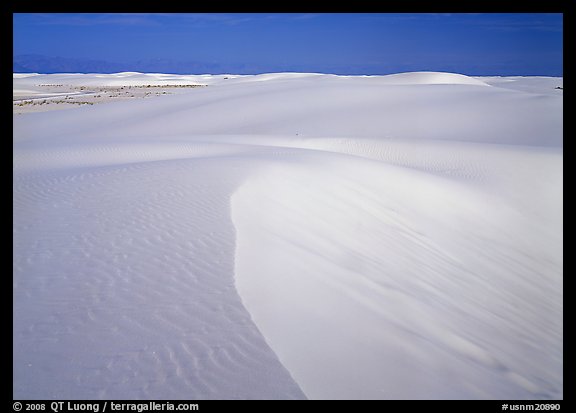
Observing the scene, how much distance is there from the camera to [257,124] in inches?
804

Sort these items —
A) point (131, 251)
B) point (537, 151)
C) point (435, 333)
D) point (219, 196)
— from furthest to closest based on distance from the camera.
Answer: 1. point (537, 151)
2. point (219, 196)
3. point (131, 251)
4. point (435, 333)

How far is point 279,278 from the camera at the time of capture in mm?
4559

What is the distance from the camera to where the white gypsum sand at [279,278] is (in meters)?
3.41

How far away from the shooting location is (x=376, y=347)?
3789 millimetres

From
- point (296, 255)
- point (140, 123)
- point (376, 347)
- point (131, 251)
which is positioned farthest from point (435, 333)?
point (140, 123)

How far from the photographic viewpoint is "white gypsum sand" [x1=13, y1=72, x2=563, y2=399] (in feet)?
11.2

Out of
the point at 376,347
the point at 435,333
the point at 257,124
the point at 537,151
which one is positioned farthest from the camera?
the point at 257,124
